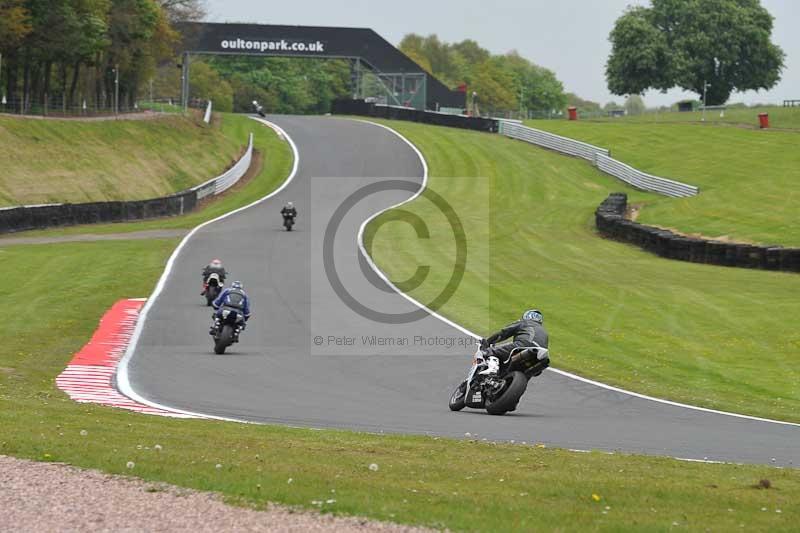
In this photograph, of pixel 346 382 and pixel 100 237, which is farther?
pixel 100 237

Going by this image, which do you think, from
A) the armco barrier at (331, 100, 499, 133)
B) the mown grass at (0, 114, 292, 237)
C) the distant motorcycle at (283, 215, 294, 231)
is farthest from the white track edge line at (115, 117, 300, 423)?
the armco barrier at (331, 100, 499, 133)

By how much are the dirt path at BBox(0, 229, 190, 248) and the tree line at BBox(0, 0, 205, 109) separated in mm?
22395

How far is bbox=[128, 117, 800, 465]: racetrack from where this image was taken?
14.4 metres

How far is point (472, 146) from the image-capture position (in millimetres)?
71312

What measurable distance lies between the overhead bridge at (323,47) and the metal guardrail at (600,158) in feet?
60.4

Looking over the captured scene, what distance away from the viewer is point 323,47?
9300cm

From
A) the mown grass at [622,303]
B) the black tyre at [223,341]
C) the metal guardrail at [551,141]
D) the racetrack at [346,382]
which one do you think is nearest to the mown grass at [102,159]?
the mown grass at [622,303]

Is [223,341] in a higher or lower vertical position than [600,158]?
lower

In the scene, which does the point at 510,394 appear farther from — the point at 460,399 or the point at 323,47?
the point at 323,47

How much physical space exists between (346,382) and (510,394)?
3760 mm

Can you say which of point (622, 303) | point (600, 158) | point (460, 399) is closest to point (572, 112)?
point (600, 158)

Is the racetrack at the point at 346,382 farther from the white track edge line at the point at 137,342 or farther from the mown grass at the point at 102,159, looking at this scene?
the mown grass at the point at 102,159

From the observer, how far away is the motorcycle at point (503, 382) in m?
15.7

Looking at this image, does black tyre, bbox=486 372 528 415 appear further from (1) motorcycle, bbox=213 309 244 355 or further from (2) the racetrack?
(1) motorcycle, bbox=213 309 244 355
